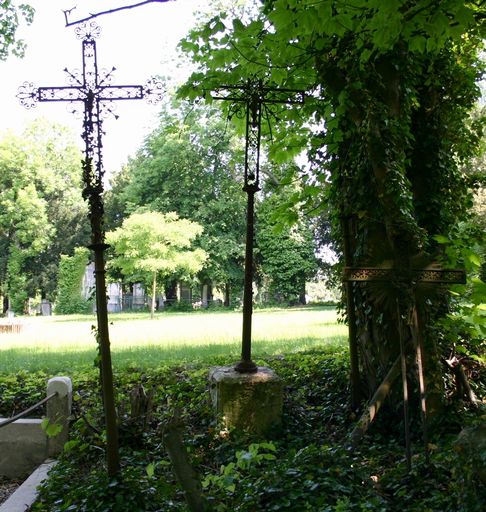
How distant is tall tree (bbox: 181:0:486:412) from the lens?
5227mm

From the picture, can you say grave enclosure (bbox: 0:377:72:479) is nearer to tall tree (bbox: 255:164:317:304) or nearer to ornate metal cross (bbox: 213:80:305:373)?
ornate metal cross (bbox: 213:80:305:373)

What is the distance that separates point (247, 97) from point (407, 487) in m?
4.47

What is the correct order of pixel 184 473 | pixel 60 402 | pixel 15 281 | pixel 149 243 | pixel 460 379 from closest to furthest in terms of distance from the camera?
1. pixel 184 473
2. pixel 460 379
3. pixel 60 402
4. pixel 149 243
5. pixel 15 281

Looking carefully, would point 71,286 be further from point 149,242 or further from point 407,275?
point 407,275

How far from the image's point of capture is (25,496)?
484 centimetres

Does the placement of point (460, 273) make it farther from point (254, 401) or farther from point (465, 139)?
point (465, 139)

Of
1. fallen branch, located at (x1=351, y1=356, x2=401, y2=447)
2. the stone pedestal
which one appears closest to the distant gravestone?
the stone pedestal

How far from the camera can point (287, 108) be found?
7.71 meters

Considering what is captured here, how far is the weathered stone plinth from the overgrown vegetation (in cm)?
16

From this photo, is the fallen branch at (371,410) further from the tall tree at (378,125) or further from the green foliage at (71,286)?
the green foliage at (71,286)

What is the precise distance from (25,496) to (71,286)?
1685 inches

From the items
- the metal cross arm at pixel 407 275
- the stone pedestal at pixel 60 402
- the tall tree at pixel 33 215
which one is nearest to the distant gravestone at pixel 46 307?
the tall tree at pixel 33 215

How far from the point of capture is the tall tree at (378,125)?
5227 mm

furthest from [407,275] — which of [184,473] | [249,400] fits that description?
[184,473]
